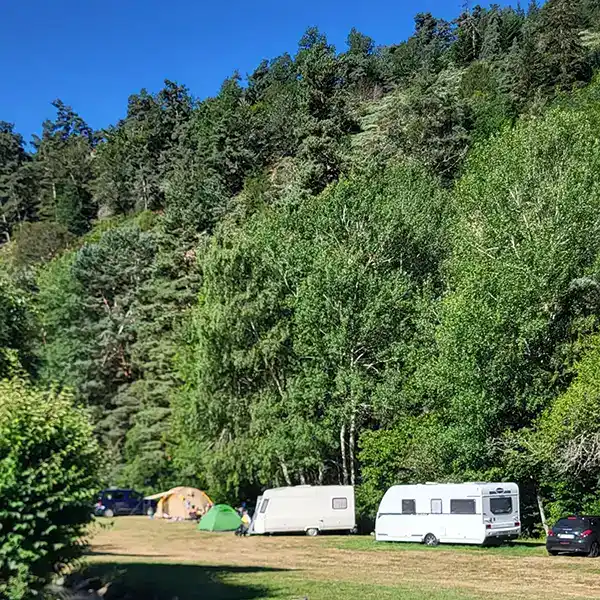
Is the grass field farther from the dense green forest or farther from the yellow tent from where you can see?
the yellow tent

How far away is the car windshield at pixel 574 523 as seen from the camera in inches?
982

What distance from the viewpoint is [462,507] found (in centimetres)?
2792

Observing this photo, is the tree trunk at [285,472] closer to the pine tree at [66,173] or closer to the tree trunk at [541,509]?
the tree trunk at [541,509]

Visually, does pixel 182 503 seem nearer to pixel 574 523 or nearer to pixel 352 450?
pixel 352 450

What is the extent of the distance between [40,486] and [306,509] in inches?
940

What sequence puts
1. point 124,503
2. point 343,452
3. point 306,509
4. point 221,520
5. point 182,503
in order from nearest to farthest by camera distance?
point 306,509 → point 343,452 → point 221,520 → point 182,503 → point 124,503

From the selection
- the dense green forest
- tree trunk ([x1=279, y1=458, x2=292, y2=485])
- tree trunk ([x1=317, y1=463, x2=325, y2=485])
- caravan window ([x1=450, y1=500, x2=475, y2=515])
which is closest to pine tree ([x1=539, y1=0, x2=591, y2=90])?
the dense green forest

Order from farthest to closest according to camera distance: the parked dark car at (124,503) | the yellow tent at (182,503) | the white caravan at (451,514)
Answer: the parked dark car at (124,503)
the yellow tent at (182,503)
the white caravan at (451,514)

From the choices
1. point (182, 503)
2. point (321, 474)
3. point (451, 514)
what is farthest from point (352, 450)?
point (182, 503)

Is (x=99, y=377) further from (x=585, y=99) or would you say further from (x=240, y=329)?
(x=585, y=99)

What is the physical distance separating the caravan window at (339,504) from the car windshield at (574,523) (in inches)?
466

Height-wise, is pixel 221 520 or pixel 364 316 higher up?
pixel 364 316

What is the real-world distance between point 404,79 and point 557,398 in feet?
225

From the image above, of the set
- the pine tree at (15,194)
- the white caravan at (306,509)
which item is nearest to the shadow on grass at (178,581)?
the white caravan at (306,509)
